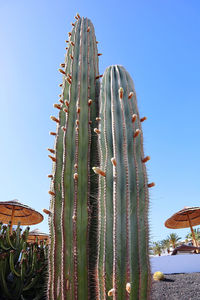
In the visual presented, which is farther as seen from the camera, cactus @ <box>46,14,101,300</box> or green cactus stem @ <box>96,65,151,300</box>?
cactus @ <box>46,14,101,300</box>

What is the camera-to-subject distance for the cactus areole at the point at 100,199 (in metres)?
1.34

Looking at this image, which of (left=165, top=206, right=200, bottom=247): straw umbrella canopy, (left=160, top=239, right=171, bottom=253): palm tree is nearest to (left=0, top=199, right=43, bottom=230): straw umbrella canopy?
(left=165, top=206, right=200, bottom=247): straw umbrella canopy

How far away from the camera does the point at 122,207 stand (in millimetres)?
1438

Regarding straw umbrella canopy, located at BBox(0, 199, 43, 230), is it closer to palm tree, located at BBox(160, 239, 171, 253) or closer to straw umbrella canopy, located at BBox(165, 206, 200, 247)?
straw umbrella canopy, located at BBox(165, 206, 200, 247)

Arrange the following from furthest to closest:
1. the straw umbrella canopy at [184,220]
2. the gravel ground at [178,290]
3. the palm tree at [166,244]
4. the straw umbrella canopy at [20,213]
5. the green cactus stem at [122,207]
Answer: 1. the palm tree at [166,244]
2. the straw umbrella canopy at [184,220]
3. the straw umbrella canopy at [20,213]
4. the gravel ground at [178,290]
5. the green cactus stem at [122,207]

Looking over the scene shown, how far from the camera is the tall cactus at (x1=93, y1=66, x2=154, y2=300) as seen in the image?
4.24 feet

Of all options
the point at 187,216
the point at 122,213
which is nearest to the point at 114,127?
the point at 122,213

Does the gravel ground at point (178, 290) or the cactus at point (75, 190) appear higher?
the cactus at point (75, 190)

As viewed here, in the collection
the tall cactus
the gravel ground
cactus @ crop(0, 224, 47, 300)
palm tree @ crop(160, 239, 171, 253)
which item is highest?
the tall cactus

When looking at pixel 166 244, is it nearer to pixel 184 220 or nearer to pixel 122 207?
pixel 184 220

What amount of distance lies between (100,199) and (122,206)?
0.72ft

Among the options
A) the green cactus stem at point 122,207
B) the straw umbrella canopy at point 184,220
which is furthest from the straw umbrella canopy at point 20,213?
the straw umbrella canopy at point 184,220

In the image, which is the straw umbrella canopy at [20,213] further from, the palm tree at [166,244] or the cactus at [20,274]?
the palm tree at [166,244]

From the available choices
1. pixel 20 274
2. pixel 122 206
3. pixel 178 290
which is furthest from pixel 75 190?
pixel 178 290
